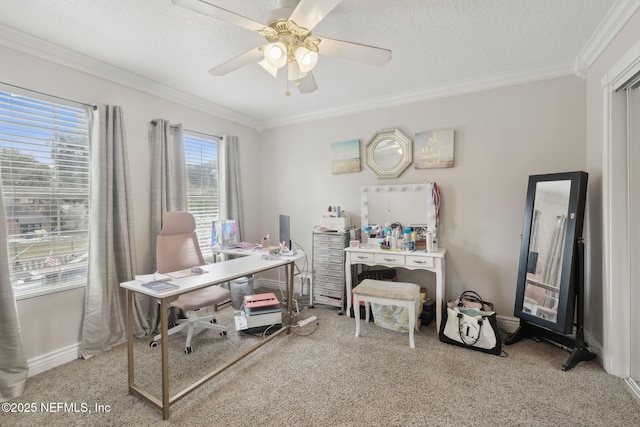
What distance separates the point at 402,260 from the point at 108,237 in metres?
2.80

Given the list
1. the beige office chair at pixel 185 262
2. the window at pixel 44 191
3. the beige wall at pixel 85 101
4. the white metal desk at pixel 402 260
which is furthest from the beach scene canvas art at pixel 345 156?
the window at pixel 44 191

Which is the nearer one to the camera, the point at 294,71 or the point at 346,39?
the point at 294,71

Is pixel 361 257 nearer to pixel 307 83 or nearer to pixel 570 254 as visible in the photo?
pixel 570 254

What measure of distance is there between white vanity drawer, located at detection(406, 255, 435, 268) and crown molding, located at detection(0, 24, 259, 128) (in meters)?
3.03

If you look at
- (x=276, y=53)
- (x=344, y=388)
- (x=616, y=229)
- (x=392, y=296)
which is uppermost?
(x=276, y=53)

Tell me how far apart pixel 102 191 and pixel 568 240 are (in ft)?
12.9

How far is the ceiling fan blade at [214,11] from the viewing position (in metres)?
1.36

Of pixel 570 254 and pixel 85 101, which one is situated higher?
pixel 85 101

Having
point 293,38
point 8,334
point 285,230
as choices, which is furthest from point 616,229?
point 8,334

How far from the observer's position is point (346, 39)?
218 cm

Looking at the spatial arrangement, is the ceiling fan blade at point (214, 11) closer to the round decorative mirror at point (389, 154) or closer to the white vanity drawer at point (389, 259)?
the round decorative mirror at point (389, 154)

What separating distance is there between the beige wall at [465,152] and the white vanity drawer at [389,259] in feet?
1.53

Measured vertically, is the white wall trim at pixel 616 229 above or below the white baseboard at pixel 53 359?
above

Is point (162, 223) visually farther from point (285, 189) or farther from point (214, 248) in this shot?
point (285, 189)
